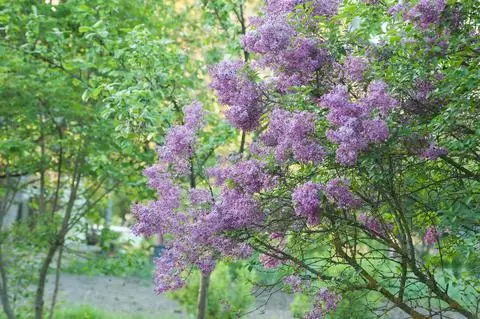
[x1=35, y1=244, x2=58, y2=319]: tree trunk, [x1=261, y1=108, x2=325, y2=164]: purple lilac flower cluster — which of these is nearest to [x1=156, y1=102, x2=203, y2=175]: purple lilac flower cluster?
[x1=261, y1=108, x2=325, y2=164]: purple lilac flower cluster

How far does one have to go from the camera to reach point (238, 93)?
13.7 ft

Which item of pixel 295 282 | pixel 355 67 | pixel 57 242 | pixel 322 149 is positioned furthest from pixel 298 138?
pixel 57 242

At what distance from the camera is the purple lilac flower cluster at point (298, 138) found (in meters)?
3.70

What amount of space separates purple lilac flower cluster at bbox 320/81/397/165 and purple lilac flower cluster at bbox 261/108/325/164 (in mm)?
134

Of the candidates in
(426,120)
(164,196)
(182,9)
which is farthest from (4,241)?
(426,120)

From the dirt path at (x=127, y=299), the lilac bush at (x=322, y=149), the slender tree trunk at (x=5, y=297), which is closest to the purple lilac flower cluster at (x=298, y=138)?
the lilac bush at (x=322, y=149)

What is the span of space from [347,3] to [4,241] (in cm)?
600

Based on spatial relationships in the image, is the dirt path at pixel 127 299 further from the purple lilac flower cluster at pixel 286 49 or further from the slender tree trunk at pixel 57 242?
the purple lilac flower cluster at pixel 286 49

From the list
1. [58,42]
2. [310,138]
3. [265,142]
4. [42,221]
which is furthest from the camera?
[42,221]

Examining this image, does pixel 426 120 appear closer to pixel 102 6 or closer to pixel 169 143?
pixel 169 143

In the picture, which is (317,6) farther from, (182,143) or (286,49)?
(182,143)

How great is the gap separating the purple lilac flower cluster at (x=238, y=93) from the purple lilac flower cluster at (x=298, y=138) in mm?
315

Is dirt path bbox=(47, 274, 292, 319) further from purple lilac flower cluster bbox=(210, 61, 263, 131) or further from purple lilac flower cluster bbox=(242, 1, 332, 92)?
purple lilac flower cluster bbox=(242, 1, 332, 92)

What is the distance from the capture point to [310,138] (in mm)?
3756
